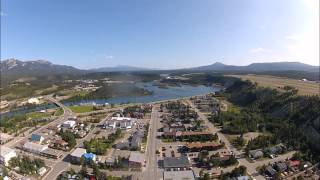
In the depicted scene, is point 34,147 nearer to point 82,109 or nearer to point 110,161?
point 110,161

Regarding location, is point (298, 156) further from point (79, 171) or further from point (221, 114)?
point (79, 171)

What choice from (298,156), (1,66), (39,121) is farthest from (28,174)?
(1,66)

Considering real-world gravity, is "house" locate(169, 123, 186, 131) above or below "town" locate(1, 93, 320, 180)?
above

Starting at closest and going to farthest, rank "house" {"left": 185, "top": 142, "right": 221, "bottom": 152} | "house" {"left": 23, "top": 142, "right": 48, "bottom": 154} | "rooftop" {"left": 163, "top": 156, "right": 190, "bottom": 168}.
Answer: "rooftop" {"left": 163, "top": 156, "right": 190, "bottom": 168}, "house" {"left": 185, "top": 142, "right": 221, "bottom": 152}, "house" {"left": 23, "top": 142, "right": 48, "bottom": 154}

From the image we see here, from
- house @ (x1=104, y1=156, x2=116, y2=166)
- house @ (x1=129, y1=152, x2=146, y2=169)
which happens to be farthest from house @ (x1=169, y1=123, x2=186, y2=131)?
house @ (x1=104, y1=156, x2=116, y2=166)

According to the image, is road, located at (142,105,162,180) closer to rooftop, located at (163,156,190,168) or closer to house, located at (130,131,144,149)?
rooftop, located at (163,156,190,168)

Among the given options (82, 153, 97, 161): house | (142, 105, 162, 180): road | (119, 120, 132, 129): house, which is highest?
(119, 120, 132, 129): house

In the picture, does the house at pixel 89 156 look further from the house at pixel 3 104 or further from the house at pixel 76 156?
the house at pixel 3 104
